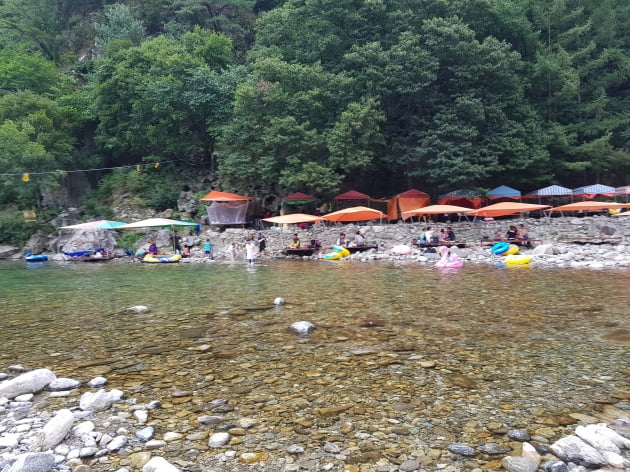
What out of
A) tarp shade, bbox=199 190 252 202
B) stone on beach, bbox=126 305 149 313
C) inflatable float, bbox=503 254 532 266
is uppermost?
tarp shade, bbox=199 190 252 202

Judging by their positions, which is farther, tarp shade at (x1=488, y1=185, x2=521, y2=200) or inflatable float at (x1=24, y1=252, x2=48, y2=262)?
tarp shade at (x1=488, y1=185, x2=521, y2=200)

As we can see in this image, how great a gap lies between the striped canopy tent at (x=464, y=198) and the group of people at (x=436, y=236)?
5.62 m

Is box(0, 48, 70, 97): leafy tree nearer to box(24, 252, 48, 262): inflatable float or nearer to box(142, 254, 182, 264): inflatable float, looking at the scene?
box(24, 252, 48, 262): inflatable float

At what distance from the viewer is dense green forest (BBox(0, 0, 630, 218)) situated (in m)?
28.8

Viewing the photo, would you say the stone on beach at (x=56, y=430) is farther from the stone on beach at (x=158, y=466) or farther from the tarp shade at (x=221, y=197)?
the tarp shade at (x=221, y=197)

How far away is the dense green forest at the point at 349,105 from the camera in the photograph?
28.8 metres

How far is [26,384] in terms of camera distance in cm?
460

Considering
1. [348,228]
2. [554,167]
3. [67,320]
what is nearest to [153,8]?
[348,228]

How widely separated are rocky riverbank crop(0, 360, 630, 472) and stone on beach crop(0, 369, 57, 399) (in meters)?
0.34

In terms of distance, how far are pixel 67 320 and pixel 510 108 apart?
33.4 metres

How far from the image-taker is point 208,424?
3844mm

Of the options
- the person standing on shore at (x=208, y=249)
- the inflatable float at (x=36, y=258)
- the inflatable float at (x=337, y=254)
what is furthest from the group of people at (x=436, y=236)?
the inflatable float at (x=36, y=258)

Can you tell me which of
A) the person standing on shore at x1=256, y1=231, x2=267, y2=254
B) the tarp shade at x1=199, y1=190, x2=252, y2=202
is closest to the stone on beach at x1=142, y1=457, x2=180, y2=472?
the person standing on shore at x1=256, y1=231, x2=267, y2=254

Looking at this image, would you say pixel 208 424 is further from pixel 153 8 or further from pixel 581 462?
pixel 153 8
